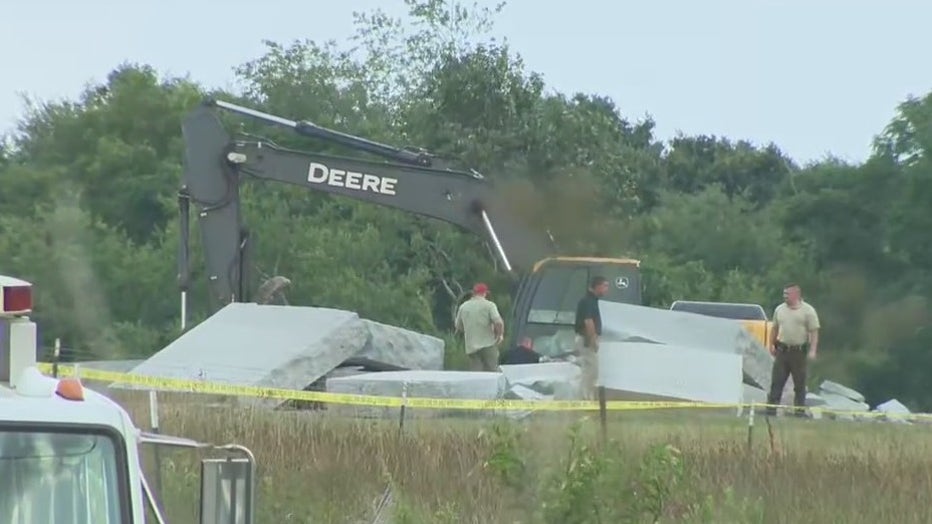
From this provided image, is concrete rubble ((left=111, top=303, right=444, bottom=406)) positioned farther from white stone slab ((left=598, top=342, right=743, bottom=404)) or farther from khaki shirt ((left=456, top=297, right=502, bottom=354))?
white stone slab ((left=598, top=342, right=743, bottom=404))

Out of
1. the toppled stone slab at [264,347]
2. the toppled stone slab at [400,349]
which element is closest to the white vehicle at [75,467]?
the toppled stone slab at [264,347]

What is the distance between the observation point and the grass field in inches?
377

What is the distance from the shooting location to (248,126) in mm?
44312

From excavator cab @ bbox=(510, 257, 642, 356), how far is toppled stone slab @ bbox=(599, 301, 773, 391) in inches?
36.3

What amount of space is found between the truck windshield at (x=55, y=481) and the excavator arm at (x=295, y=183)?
17511 mm

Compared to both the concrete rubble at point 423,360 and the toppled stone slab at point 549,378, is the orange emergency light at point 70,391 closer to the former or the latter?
the toppled stone slab at point 549,378

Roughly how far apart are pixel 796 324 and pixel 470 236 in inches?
400

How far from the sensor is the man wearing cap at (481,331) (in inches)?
870

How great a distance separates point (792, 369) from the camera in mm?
21094

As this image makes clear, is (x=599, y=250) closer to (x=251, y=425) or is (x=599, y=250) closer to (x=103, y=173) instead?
(x=251, y=425)

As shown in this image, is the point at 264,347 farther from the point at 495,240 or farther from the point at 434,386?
the point at 495,240

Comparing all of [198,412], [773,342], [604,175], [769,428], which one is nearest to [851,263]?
[604,175]

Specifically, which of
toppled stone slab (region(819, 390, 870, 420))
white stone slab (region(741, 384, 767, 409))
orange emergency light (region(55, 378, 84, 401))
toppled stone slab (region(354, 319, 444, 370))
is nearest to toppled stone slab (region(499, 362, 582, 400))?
toppled stone slab (region(354, 319, 444, 370))

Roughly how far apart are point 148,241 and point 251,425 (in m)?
26.5
